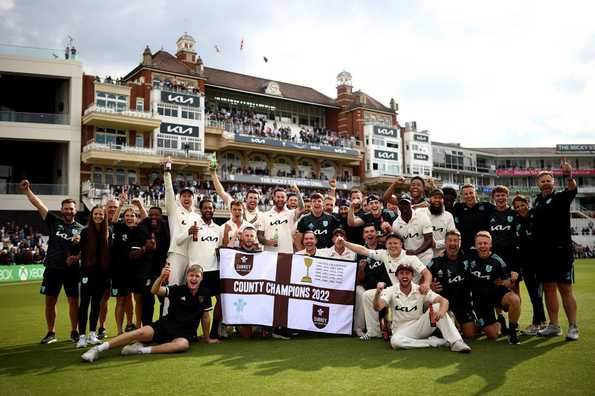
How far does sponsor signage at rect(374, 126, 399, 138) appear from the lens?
55875 millimetres

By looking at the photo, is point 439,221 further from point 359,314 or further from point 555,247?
point 359,314

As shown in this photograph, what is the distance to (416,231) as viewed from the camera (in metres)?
8.12

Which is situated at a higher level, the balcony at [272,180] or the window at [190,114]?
the window at [190,114]

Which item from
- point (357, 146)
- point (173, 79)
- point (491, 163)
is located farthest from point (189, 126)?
point (491, 163)

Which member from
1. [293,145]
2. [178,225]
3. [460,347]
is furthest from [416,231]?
[293,145]

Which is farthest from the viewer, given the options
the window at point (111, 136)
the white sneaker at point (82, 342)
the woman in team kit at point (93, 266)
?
the window at point (111, 136)

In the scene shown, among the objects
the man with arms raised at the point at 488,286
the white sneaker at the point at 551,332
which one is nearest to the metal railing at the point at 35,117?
the man with arms raised at the point at 488,286

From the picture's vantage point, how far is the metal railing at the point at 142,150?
35.6m

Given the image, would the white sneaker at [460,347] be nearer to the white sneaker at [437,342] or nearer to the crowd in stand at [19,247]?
the white sneaker at [437,342]

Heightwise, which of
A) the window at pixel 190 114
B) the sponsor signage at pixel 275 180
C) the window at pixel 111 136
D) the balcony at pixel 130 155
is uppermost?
the window at pixel 190 114

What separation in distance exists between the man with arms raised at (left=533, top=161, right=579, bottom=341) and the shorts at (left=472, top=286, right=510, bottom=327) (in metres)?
0.72

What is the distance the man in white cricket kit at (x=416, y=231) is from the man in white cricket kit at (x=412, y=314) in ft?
3.40

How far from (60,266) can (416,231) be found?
5.89 metres

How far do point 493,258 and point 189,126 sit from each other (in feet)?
121
